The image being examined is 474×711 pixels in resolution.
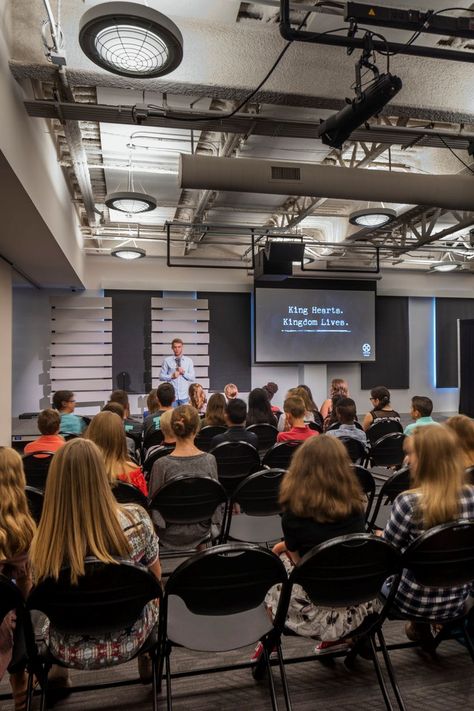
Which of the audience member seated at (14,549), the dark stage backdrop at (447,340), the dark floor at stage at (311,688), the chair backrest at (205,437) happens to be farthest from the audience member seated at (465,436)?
the dark stage backdrop at (447,340)

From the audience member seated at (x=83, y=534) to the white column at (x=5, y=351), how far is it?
5.27 meters

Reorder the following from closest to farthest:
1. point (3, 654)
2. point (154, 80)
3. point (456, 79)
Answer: point (3, 654) < point (154, 80) < point (456, 79)

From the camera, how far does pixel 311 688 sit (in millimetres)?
2031

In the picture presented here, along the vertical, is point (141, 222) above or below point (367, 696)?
above

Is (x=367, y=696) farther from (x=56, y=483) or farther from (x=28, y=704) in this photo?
(x=56, y=483)

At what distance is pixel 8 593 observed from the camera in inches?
58.3

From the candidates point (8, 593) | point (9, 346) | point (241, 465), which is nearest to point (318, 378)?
point (9, 346)

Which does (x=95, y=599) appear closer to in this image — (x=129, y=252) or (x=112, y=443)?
(x=112, y=443)

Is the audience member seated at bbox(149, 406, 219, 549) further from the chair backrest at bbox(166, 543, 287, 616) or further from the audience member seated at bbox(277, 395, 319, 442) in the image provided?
the audience member seated at bbox(277, 395, 319, 442)

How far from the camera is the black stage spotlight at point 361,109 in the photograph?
2938 millimetres

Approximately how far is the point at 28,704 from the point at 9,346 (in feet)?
19.0

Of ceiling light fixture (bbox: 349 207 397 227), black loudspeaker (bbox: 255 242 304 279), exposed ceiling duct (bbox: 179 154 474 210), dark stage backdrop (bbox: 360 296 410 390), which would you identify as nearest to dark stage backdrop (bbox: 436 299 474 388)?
dark stage backdrop (bbox: 360 296 410 390)

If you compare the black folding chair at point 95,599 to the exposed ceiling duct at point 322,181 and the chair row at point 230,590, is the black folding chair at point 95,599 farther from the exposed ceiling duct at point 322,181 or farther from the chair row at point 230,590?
the exposed ceiling duct at point 322,181

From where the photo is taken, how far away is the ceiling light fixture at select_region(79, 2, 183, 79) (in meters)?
2.30
